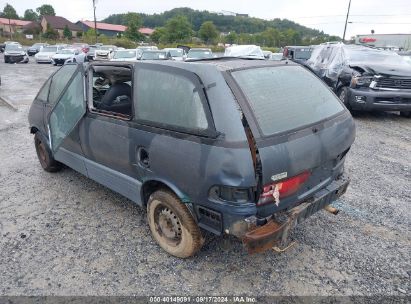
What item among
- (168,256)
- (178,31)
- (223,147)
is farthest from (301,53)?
(178,31)

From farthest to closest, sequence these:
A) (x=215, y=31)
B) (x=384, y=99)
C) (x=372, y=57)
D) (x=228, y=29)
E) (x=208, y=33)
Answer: (x=228, y=29)
(x=215, y=31)
(x=208, y=33)
(x=372, y=57)
(x=384, y=99)

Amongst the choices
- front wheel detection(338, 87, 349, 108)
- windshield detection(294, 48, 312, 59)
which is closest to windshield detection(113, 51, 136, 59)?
windshield detection(294, 48, 312, 59)

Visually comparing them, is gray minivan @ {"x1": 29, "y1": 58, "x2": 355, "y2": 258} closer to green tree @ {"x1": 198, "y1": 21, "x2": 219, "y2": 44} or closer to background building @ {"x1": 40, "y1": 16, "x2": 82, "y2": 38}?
green tree @ {"x1": 198, "y1": 21, "x2": 219, "y2": 44}

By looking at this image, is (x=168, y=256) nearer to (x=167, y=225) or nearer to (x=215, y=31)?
(x=167, y=225)

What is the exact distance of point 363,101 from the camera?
7.98 m

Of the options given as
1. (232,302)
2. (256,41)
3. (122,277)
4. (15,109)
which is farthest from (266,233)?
(256,41)

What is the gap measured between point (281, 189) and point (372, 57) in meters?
8.21

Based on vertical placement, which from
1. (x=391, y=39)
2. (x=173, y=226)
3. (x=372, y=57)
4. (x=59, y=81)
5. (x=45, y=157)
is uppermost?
(x=391, y=39)

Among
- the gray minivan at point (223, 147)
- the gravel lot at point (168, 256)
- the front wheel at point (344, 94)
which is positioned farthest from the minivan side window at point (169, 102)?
the front wheel at point (344, 94)

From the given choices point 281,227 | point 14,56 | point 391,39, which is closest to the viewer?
Result: point 281,227

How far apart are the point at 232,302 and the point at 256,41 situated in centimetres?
7510

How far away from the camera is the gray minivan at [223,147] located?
248cm

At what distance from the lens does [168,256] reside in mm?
Answer: 3148

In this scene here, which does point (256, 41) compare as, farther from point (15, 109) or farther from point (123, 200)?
point (123, 200)
